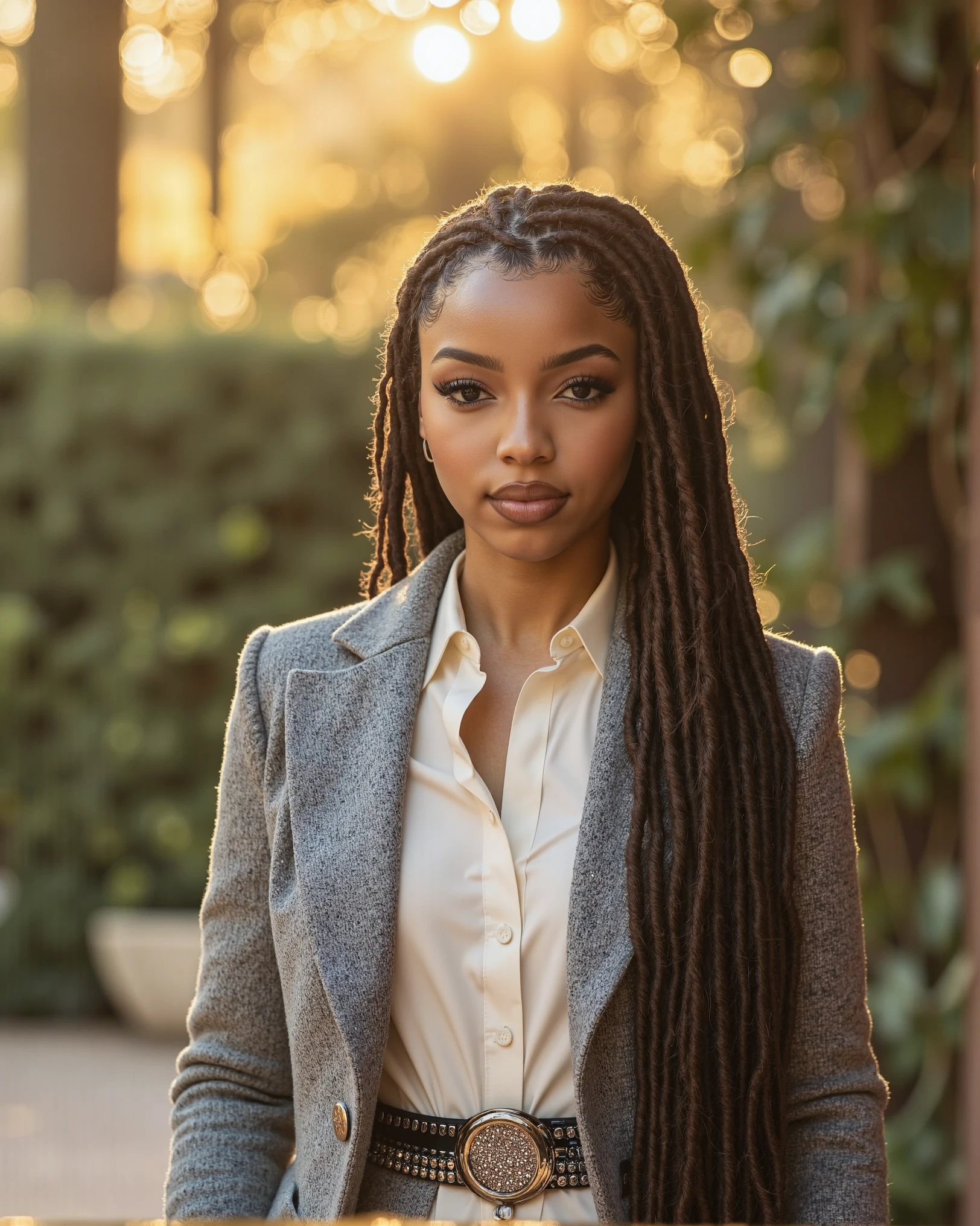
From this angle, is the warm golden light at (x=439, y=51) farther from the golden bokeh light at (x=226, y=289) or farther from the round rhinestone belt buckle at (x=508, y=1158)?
the round rhinestone belt buckle at (x=508, y=1158)

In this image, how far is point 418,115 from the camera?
46.4ft

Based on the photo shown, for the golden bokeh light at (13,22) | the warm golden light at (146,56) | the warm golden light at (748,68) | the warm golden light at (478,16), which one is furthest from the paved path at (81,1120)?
the warm golden light at (146,56)

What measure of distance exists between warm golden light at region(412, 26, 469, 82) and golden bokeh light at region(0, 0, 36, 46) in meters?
3.42

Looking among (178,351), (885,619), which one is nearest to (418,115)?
(178,351)

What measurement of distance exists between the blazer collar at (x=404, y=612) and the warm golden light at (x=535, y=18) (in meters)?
3.54

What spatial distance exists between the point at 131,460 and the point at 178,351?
46 cm

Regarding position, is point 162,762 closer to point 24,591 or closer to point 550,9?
point 24,591

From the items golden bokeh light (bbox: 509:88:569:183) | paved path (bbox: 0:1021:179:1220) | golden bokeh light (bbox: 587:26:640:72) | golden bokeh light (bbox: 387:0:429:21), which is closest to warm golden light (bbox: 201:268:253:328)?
golden bokeh light (bbox: 387:0:429:21)

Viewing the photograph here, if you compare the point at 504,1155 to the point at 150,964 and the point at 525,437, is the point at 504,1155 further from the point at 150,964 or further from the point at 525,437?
the point at 150,964

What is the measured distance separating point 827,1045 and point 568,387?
74cm

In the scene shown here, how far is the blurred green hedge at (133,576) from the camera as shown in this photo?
614 centimetres

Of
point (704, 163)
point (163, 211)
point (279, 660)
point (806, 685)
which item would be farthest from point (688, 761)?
point (163, 211)

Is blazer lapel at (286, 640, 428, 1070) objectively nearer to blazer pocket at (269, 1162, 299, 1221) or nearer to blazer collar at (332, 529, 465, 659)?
blazer collar at (332, 529, 465, 659)

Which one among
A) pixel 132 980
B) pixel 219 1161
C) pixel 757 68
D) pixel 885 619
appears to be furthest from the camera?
pixel 132 980
